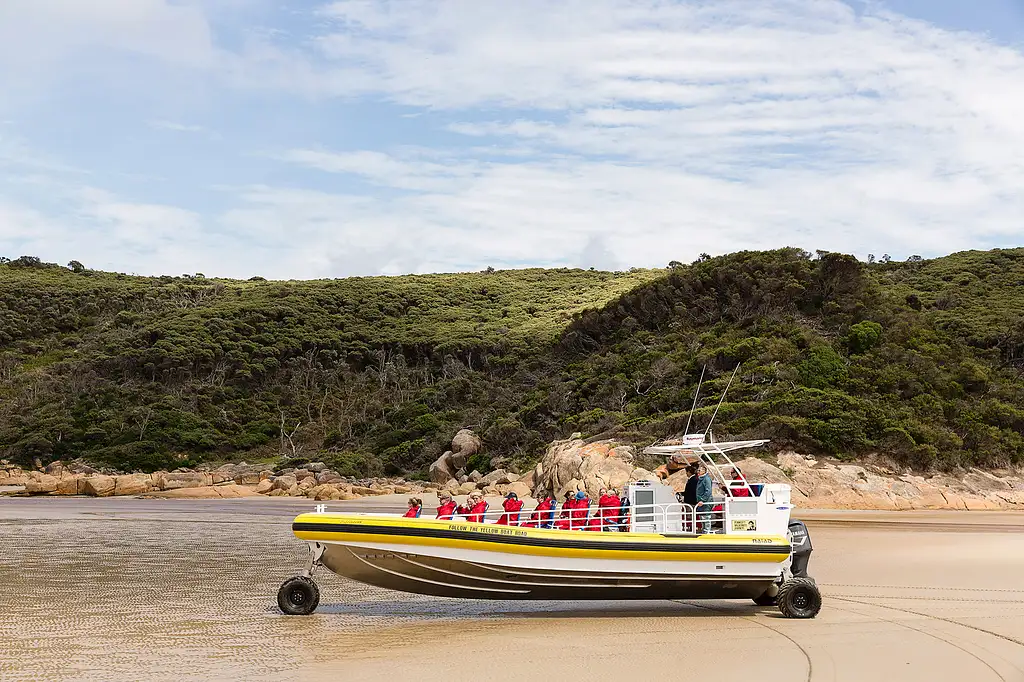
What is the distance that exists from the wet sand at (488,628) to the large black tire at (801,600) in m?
0.19

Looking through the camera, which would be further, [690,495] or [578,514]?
[578,514]

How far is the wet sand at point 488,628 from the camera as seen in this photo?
9906mm

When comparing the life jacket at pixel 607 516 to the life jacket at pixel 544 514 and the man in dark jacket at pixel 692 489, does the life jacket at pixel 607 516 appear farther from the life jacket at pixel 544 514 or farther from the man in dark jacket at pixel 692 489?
the man in dark jacket at pixel 692 489

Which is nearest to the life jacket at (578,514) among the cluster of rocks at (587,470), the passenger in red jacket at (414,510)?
the passenger in red jacket at (414,510)

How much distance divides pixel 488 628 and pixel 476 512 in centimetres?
189

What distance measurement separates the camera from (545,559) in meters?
13.0

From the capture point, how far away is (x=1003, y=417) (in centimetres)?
3575

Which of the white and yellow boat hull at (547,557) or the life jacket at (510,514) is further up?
the life jacket at (510,514)

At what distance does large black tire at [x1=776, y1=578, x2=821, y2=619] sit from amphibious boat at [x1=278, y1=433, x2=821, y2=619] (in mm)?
17

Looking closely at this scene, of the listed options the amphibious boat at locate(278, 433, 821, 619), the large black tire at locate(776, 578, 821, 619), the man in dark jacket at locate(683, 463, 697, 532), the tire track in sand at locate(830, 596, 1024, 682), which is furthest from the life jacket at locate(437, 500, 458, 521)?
Answer: the tire track in sand at locate(830, 596, 1024, 682)

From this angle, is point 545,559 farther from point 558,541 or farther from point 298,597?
point 298,597

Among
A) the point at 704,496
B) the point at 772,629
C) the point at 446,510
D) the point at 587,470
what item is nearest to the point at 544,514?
the point at 446,510

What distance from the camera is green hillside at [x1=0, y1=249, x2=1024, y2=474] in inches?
1452

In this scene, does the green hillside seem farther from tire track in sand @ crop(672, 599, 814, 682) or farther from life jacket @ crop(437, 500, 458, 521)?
life jacket @ crop(437, 500, 458, 521)
